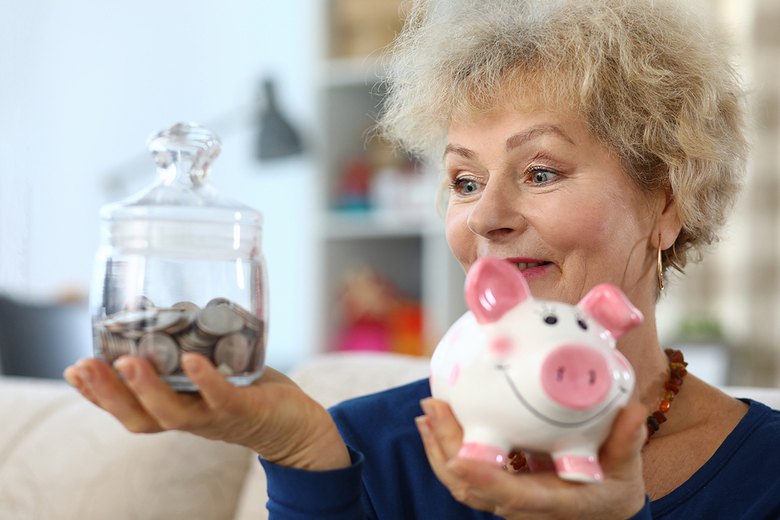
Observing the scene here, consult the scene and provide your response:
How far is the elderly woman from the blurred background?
137 cm

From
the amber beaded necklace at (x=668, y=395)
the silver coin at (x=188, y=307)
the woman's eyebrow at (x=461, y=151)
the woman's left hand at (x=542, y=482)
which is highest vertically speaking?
the woman's eyebrow at (x=461, y=151)

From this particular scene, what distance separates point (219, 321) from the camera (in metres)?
0.60

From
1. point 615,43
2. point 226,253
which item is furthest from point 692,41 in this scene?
point 226,253

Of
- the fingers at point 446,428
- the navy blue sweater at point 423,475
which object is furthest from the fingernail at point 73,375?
the fingers at point 446,428

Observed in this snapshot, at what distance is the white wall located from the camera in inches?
129

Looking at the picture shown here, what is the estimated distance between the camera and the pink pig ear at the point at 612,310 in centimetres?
62

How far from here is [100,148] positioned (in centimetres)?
342

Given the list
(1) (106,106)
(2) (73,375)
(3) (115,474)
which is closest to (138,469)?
(3) (115,474)

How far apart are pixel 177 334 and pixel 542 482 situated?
0.33 metres

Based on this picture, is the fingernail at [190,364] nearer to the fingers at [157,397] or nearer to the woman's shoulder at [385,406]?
the fingers at [157,397]

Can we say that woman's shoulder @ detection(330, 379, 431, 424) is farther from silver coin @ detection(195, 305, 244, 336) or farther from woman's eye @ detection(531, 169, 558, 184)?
silver coin @ detection(195, 305, 244, 336)

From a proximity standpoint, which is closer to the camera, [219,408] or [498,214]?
[219,408]

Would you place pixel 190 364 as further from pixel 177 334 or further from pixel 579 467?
pixel 579 467

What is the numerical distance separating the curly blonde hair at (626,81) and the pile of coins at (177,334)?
18.6 inches
